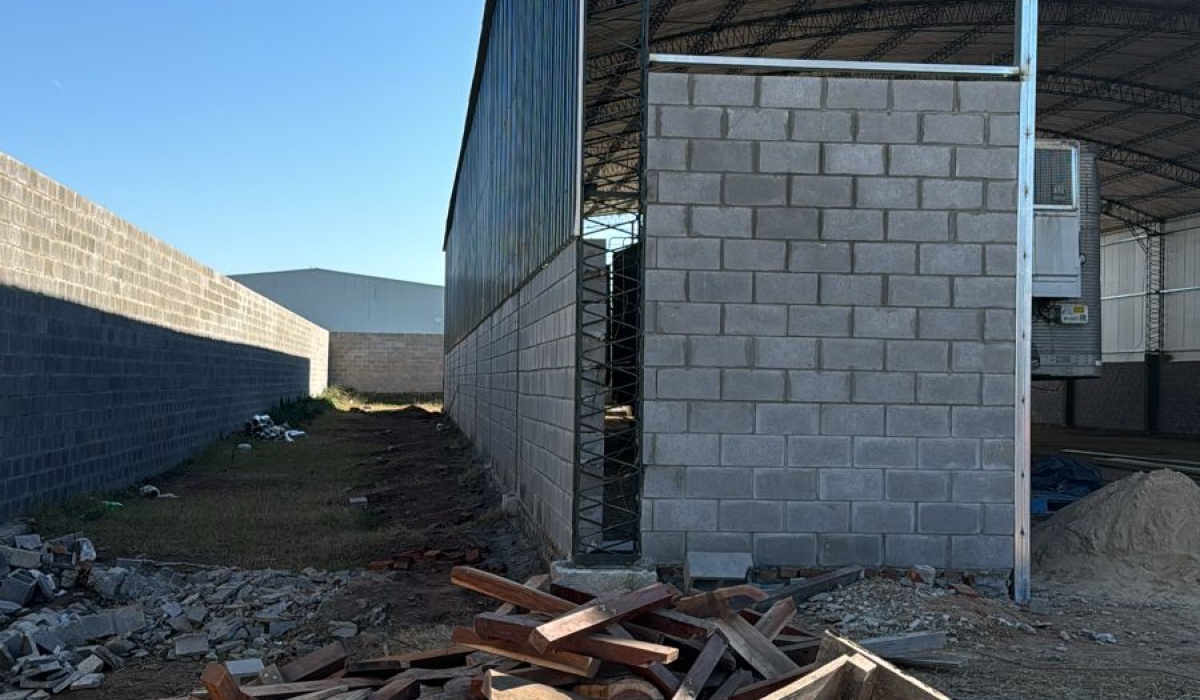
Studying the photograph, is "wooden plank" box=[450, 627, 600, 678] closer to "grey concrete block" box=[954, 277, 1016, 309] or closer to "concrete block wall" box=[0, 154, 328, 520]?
"grey concrete block" box=[954, 277, 1016, 309]

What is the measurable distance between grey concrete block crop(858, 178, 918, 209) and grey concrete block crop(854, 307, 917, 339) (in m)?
0.83

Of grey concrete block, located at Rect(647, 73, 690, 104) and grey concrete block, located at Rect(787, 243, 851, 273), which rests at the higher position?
grey concrete block, located at Rect(647, 73, 690, 104)

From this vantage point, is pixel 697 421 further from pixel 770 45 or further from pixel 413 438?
pixel 413 438

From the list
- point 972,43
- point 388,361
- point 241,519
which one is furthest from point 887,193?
point 388,361

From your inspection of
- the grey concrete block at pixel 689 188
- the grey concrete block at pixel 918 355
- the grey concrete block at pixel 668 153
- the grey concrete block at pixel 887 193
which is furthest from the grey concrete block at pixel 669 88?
the grey concrete block at pixel 918 355

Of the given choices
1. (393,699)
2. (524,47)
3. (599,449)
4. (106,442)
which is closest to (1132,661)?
(599,449)

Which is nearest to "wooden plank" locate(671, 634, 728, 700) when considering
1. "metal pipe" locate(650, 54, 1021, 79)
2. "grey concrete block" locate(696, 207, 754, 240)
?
"grey concrete block" locate(696, 207, 754, 240)

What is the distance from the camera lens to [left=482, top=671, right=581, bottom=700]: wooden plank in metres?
4.60

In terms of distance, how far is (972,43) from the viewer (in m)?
20.6

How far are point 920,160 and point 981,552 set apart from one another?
3.15m

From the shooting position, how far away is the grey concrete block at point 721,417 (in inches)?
314

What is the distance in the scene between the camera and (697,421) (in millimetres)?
7977

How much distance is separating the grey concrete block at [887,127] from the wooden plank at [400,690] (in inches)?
212

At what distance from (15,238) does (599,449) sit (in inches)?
260
